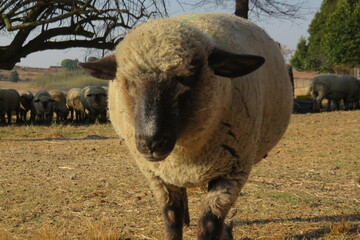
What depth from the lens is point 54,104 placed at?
24.5 m

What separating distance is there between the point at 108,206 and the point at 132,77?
8.92ft

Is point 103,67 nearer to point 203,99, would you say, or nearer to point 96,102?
point 203,99

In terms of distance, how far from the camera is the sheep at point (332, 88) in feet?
74.5

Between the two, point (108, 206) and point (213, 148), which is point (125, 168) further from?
point (213, 148)

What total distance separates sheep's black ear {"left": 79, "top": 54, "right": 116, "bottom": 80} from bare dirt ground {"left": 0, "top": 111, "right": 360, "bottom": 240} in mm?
1582

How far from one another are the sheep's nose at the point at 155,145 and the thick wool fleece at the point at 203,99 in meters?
0.24

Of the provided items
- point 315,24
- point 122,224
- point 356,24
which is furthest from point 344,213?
point 315,24

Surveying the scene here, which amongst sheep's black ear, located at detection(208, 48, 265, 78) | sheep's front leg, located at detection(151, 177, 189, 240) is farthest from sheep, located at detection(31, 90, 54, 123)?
sheep's black ear, located at detection(208, 48, 265, 78)

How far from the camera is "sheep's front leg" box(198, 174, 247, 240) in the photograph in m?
2.85

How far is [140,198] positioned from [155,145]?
297cm

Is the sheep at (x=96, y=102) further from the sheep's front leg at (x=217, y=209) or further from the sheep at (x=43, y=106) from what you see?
the sheep's front leg at (x=217, y=209)

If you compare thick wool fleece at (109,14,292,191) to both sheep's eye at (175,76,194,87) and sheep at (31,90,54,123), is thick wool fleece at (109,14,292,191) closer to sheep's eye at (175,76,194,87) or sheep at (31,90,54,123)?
sheep's eye at (175,76,194,87)

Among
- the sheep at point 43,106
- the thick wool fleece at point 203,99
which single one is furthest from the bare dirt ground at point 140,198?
the sheep at point 43,106

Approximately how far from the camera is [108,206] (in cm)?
485
